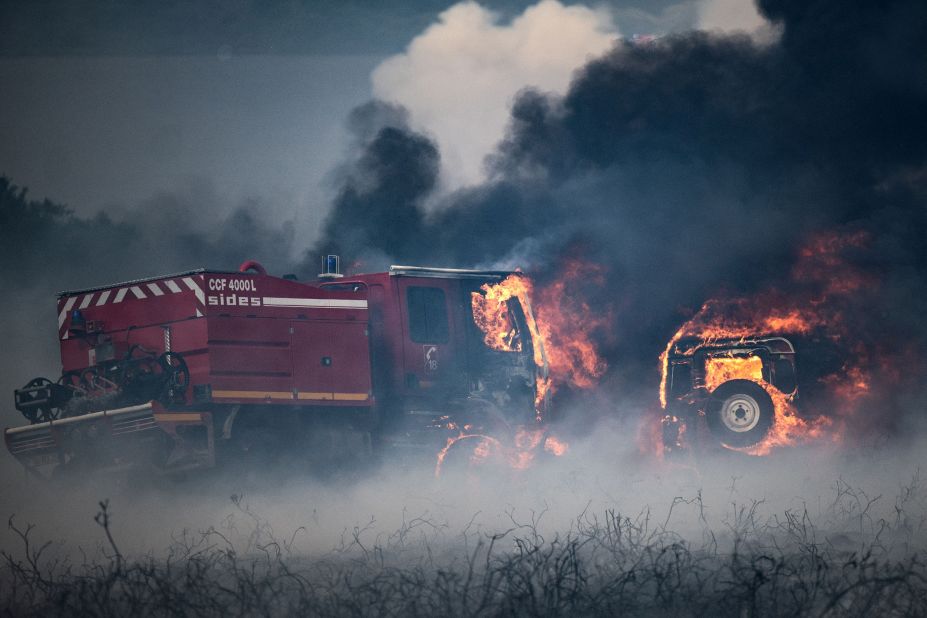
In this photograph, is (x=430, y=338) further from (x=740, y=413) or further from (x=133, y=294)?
(x=740, y=413)

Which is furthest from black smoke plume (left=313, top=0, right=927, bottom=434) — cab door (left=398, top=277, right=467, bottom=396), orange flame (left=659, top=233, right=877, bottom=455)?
cab door (left=398, top=277, right=467, bottom=396)

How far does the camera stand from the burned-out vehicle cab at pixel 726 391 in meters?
14.9

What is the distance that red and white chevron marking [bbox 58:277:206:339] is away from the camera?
39.5 feet

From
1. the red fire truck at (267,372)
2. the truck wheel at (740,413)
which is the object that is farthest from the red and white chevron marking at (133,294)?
the truck wheel at (740,413)

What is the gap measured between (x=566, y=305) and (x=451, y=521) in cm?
586

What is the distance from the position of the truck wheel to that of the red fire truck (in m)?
2.81

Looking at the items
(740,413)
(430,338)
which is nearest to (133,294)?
(430,338)

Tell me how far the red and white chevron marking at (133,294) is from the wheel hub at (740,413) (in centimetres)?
810

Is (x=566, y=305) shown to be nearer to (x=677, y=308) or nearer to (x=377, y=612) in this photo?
(x=677, y=308)

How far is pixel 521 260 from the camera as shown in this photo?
17.5 m

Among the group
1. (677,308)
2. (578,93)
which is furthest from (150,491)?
(578,93)

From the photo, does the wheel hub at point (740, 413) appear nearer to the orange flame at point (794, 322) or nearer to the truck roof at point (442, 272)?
the orange flame at point (794, 322)

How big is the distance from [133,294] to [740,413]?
914cm

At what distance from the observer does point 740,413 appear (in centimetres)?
1491
